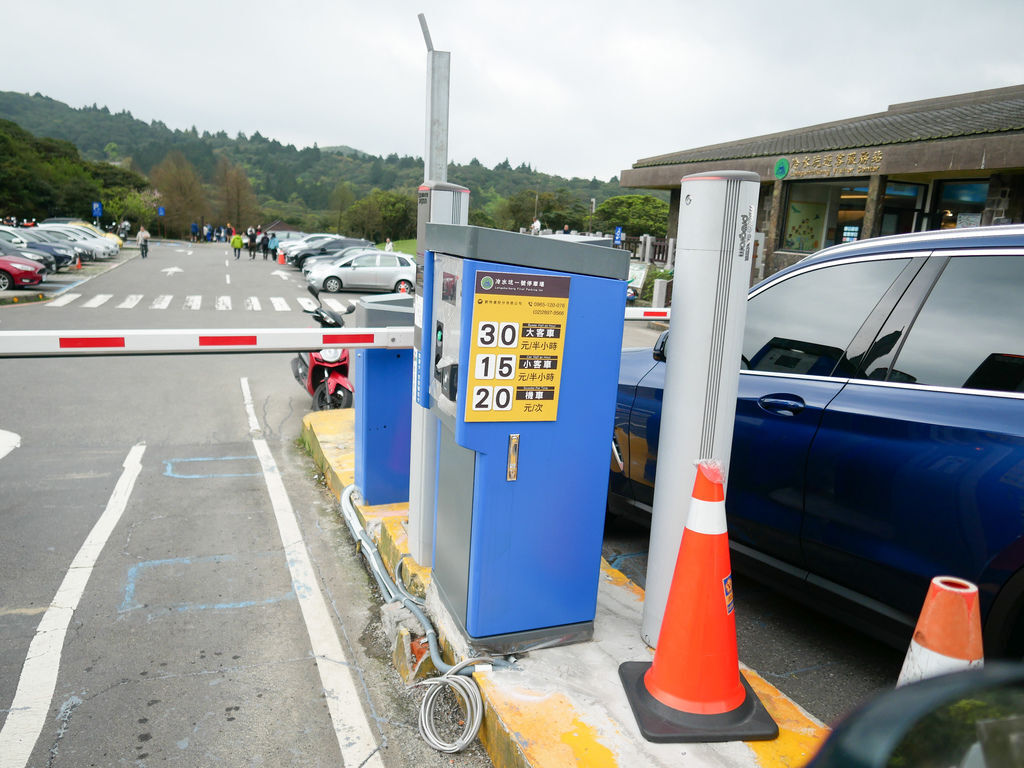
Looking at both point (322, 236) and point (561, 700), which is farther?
point (322, 236)

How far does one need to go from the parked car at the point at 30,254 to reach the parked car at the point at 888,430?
2638 cm

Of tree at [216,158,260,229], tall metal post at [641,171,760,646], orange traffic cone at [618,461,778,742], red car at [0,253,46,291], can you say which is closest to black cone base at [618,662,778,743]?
orange traffic cone at [618,461,778,742]

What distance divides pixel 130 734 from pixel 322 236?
45.9 m

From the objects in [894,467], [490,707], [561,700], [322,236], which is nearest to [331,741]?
[490,707]

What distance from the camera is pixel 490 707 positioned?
2.82m

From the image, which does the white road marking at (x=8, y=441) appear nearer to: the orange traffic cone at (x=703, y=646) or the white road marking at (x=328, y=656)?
the white road marking at (x=328, y=656)

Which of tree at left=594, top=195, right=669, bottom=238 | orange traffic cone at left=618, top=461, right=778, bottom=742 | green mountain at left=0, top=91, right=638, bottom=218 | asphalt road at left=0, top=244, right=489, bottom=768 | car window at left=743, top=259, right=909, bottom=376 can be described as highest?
green mountain at left=0, top=91, right=638, bottom=218

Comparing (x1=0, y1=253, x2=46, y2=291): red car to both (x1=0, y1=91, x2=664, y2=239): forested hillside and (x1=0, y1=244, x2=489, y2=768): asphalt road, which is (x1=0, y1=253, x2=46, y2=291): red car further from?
(x1=0, y1=91, x2=664, y2=239): forested hillside

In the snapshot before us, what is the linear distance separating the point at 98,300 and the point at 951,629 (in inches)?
955

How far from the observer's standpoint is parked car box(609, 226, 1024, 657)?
2562 millimetres

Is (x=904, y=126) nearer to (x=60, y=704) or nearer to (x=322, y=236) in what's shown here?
(x=60, y=704)

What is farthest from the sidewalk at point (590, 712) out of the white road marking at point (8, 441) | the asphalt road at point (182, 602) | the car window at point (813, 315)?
the white road marking at point (8, 441)

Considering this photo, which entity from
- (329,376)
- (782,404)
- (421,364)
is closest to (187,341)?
(421,364)

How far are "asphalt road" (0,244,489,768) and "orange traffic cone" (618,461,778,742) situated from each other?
779 mm
